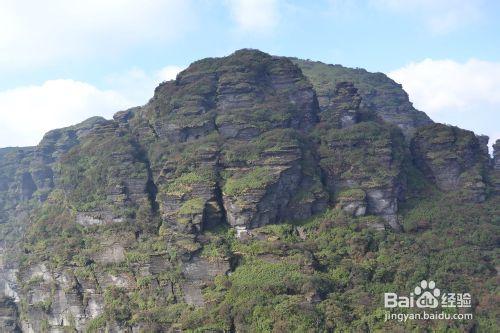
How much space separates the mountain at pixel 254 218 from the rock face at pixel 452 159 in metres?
0.17

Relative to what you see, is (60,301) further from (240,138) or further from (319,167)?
(319,167)

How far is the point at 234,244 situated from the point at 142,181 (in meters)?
14.0

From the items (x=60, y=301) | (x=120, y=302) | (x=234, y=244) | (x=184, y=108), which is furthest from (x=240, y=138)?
(x=60, y=301)

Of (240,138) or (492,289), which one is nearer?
(492,289)

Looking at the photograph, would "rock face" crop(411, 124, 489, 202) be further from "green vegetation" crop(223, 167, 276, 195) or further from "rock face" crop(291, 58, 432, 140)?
"rock face" crop(291, 58, 432, 140)

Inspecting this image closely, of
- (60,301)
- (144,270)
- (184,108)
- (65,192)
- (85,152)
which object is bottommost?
(60,301)

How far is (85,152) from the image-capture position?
64.0 metres

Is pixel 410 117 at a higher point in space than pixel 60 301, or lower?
higher
